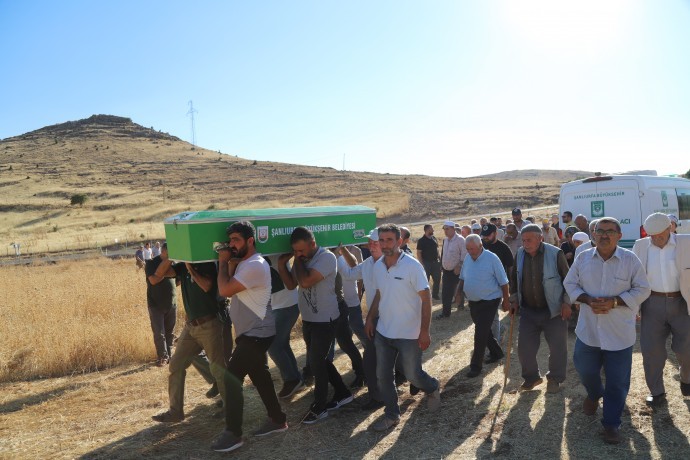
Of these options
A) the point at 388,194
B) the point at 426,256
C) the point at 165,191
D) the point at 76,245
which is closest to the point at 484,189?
the point at 388,194

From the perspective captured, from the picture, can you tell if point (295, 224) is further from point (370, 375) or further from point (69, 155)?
point (69, 155)

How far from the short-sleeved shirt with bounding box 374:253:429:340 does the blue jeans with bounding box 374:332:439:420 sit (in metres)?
0.14

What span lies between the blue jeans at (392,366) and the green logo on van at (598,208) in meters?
7.67

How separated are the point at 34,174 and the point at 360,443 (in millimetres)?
73505

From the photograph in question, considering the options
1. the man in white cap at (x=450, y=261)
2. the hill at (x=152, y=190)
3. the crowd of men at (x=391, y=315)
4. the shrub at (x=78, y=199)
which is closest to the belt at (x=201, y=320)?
the crowd of men at (x=391, y=315)

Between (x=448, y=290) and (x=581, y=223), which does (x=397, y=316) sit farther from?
(x=581, y=223)

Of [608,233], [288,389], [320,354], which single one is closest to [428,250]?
[288,389]

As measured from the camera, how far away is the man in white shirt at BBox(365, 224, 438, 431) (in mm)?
4793

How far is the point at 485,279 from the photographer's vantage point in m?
6.51

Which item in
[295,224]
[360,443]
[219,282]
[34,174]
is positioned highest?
[34,174]

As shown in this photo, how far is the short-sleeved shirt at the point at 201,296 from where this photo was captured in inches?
200

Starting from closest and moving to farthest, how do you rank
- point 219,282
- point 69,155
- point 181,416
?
point 219,282, point 181,416, point 69,155

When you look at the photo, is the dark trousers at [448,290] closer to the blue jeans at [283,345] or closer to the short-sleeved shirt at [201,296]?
the blue jeans at [283,345]

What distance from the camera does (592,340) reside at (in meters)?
4.63
